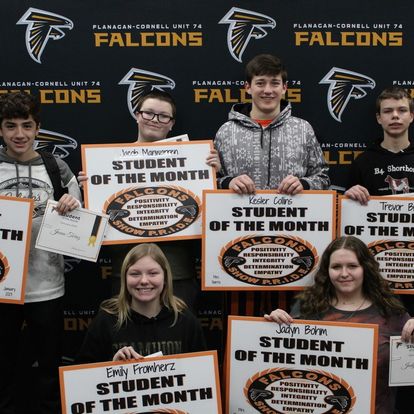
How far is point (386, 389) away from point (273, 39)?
2.12 metres

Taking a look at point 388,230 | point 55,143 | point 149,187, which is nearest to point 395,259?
point 388,230

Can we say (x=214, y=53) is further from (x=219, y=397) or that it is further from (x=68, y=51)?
(x=219, y=397)

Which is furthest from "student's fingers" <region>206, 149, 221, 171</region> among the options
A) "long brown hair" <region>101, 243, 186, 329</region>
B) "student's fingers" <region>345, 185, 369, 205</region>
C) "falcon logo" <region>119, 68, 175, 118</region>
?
"falcon logo" <region>119, 68, 175, 118</region>

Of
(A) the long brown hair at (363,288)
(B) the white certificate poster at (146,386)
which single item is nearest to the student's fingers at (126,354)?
(B) the white certificate poster at (146,386)

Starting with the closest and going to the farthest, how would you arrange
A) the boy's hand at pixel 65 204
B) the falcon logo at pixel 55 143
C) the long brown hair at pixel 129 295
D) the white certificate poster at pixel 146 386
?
the white certificate poster at pixel 146 386
the long brown hair at pixel 129 295
the boy's hand at pixel 65 204
the falcon logo at pixel 55 143

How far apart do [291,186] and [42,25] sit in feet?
6.22

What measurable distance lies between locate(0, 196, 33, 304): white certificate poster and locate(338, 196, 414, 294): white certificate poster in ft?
5.12

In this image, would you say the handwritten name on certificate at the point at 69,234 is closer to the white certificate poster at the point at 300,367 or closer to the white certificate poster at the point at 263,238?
the white certificate poster at the point at 263,238

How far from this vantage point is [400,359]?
2609mm

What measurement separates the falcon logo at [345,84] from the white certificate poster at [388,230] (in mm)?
961

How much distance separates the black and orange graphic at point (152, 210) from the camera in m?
3.04

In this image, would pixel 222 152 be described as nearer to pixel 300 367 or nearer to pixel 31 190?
pixel 31 190

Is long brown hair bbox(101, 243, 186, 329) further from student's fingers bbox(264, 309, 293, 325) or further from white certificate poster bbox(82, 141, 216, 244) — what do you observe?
student's fingers bbox(264, 309, 293, 325)

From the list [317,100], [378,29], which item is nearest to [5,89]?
[317,100]
